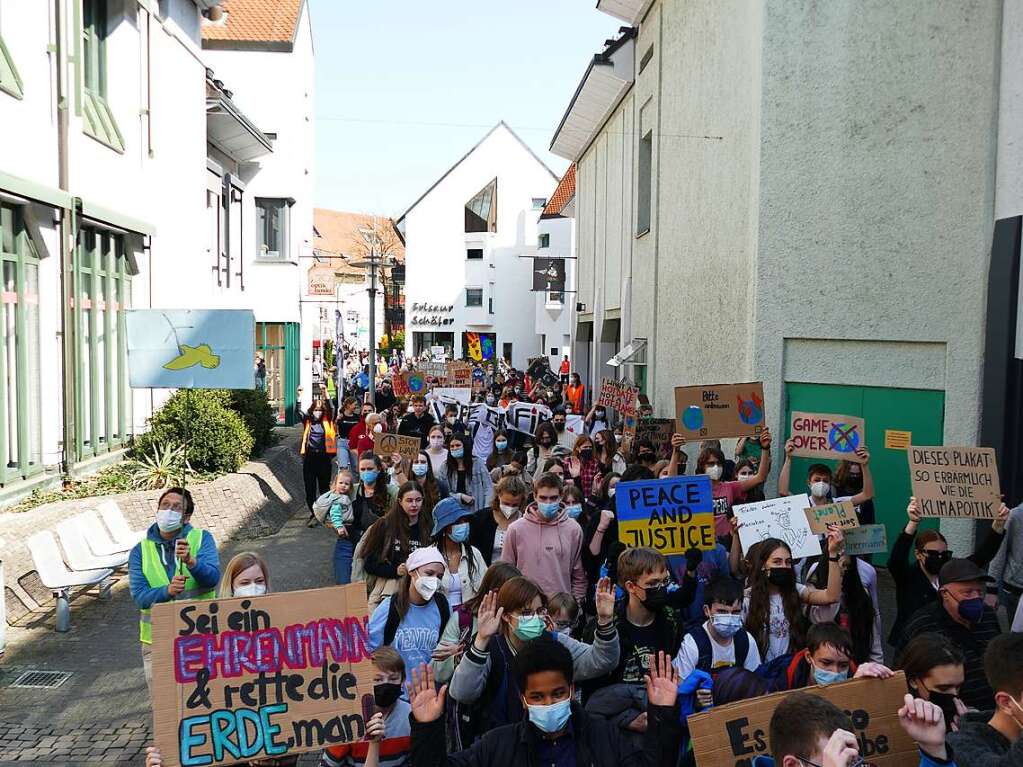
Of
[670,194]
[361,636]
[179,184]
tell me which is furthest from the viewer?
[179,184]

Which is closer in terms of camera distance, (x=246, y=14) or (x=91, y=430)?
(x=91, y=430)

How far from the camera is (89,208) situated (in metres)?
14.5

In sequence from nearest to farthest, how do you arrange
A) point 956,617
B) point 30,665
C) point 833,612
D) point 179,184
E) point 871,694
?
point 871,694 → point 956,617 → point 833,612 → point 30,665 → point 179,184

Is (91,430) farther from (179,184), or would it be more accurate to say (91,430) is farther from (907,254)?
(907,254)

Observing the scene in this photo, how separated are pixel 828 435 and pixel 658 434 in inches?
139

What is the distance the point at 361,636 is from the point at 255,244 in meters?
25.1

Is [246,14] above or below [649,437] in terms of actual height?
above

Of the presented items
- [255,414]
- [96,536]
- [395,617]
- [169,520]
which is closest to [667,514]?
[395,617]

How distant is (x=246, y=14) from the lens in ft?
97.3

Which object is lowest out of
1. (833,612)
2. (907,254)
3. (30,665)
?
(30,665)

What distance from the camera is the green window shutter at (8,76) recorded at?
468 inches

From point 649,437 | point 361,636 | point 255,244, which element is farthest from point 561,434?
point 255,244

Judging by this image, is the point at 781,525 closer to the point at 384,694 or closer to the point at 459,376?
the point at 384,694

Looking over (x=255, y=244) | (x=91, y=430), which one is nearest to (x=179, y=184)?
(x=91, y=430)
